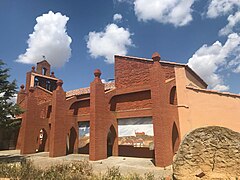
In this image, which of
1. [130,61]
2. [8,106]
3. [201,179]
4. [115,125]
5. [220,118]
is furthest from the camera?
[130,61]

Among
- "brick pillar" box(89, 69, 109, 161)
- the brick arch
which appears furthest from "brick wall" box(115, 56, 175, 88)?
the brick arch

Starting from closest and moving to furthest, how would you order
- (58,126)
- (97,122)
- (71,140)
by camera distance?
1. (97,122)
2. (58,126)
3. (71,140)

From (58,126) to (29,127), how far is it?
4.20 meters

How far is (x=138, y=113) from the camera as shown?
46.0ft

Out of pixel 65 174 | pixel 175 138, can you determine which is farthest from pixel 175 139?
pixel 65 174

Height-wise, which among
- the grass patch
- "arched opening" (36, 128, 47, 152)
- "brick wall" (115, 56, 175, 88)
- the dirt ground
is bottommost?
the dirt ground

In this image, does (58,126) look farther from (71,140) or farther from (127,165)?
(127,165)

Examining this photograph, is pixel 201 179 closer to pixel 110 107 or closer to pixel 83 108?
pixel 110 107

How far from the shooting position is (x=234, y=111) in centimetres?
1246

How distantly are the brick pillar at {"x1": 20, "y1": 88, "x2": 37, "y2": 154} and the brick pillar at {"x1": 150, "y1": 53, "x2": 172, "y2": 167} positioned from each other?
12.8 m

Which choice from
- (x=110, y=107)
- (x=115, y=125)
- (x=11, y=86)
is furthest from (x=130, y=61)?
(x=11, y=86)

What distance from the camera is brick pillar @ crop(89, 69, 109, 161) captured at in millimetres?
13336

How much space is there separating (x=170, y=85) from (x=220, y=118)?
12.5 feet

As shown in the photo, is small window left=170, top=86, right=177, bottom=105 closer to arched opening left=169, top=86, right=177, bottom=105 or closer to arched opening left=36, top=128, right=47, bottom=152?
arched opening left=169, top=86, right=177, bottom=105
